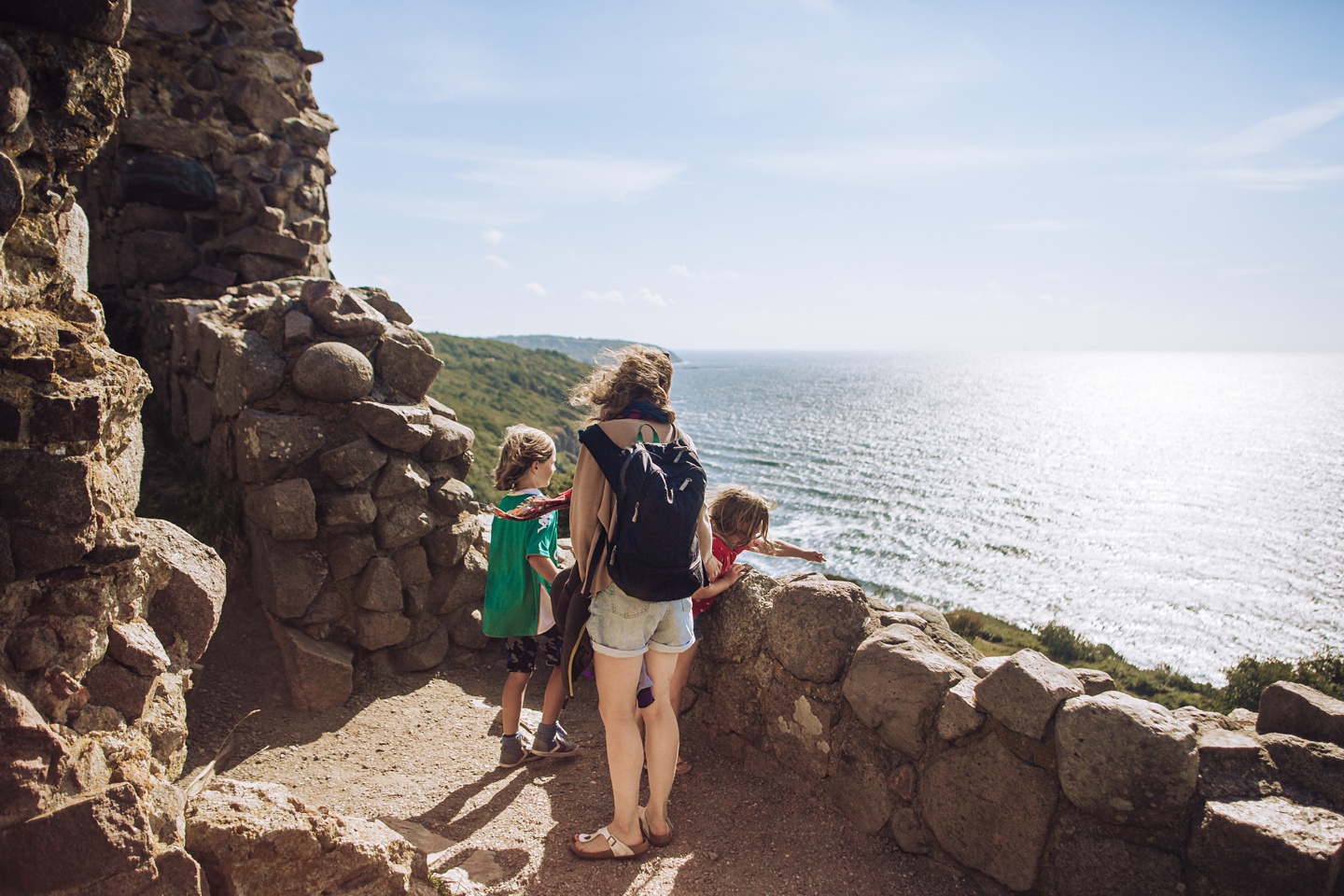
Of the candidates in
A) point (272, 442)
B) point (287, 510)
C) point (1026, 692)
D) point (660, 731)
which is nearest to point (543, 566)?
point (660, 731)

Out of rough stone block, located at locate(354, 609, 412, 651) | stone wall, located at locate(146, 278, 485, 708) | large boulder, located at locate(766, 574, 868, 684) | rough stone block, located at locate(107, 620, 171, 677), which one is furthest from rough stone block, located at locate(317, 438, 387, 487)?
large boulder, located at locate(766, 574, 868, 684)

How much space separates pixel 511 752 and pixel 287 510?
85.0 inches

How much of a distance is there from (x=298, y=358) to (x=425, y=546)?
5.14 feet

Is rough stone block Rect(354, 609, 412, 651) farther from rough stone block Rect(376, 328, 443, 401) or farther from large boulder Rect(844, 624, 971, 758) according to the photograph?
large boulder Rect(844, 624, 971, 758)

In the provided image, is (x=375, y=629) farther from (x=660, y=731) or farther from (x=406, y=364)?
(x=660, y=731)

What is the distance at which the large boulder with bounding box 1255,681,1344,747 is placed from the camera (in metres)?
3.01

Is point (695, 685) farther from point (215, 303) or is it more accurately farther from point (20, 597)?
point (215, 303)

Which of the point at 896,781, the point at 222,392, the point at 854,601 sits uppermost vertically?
the point at 222,392

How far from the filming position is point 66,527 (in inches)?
104

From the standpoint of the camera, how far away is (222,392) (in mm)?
5461

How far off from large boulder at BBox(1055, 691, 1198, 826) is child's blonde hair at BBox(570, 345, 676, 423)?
78.4 inches

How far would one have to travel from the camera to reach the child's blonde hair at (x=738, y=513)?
4.05 m

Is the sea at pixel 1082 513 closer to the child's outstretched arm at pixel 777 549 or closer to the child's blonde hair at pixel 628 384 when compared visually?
the child's outstretched arm at pixel 777 549

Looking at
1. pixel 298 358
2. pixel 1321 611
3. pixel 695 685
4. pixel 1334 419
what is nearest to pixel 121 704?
pixel 695 685
